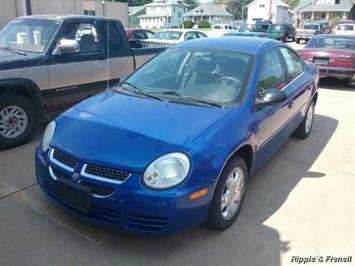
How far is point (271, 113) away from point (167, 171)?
1.73 meters

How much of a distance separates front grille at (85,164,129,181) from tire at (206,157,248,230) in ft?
2.63

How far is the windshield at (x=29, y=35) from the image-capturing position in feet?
19.0

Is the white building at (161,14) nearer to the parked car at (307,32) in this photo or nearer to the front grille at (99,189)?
the parked car at (307,32)

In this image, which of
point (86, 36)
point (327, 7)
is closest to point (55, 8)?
point (86, 36)

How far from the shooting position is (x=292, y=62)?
5.46 m

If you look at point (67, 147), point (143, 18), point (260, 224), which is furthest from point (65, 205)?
point (143, 18)

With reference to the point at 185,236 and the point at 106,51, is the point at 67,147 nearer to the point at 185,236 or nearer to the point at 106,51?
the point at 185,236

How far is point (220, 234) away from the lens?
11.3 feet

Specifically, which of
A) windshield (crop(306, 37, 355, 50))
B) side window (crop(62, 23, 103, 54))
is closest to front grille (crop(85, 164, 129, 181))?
side window (crop(62, 23, 103, 54))

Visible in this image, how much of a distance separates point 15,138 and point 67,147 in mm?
2634

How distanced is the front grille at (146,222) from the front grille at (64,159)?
637 millimetres

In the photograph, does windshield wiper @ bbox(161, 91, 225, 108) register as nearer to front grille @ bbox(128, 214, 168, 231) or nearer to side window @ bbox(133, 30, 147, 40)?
front grille @ bbox(128, 214, 168, 231)

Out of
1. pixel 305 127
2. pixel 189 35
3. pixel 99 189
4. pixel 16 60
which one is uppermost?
pixel 189 35

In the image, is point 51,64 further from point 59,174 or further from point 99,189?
point 99,189
